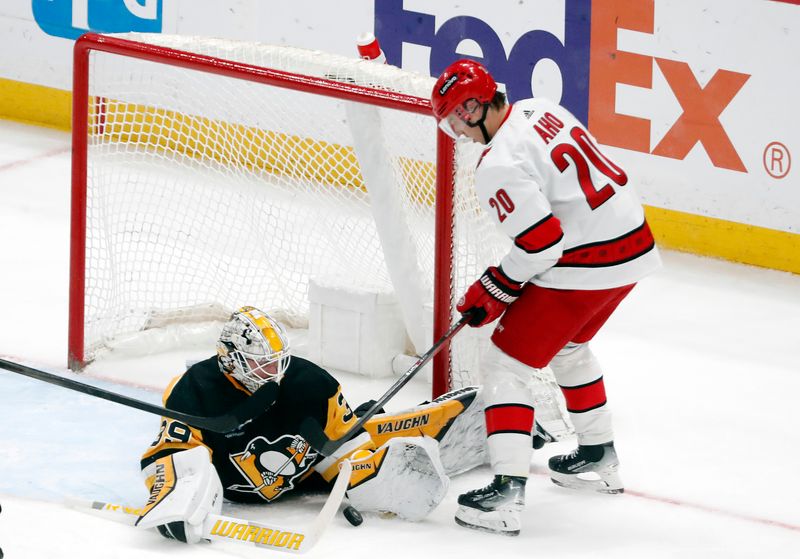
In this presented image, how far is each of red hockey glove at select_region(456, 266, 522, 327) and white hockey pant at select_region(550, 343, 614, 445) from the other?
29 cm

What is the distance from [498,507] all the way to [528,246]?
0.68 m

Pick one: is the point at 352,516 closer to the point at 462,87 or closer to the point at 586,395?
the point at 586,395

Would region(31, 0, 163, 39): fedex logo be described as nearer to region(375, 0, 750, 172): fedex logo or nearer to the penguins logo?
region(375, 0, 750, 172): fedex logo

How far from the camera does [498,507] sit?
13.7 ft

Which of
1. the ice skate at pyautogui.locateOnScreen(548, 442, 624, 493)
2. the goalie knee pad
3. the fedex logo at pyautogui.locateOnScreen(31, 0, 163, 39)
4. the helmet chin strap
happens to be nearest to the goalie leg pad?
the ice skate at pyautogui.locateOnScreen(548, 442, 624, 493)

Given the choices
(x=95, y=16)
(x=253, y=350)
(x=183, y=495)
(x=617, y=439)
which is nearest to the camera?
(x=183, y=495)

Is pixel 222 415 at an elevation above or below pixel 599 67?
below

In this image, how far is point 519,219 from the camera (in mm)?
3982

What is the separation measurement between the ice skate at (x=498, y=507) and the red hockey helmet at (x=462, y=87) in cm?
96

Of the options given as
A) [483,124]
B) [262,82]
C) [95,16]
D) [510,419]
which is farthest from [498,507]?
[95,16]

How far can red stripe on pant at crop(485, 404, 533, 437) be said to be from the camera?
4.16 m

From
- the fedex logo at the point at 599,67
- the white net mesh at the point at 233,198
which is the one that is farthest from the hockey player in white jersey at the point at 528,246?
the fedex logo at the point at 599,67

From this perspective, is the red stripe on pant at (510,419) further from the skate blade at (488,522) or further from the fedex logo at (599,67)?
the fedex logo at (599,67)

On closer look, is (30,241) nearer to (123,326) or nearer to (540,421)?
(123,326)
